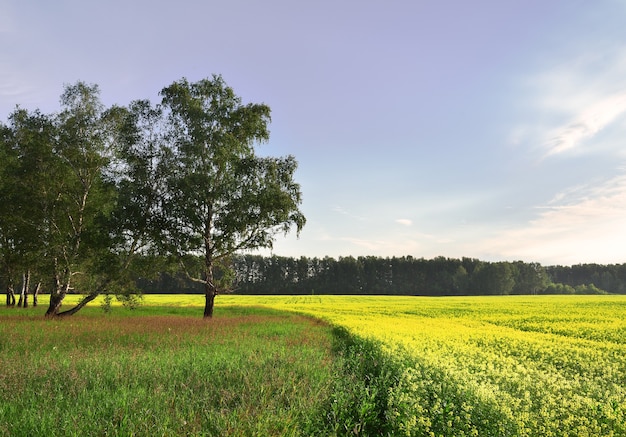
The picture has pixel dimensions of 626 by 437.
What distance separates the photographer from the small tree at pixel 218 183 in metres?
24.6

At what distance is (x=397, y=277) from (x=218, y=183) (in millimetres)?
106408

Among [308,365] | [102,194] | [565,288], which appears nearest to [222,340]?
[308,365]

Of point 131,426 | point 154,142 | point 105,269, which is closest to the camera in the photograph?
point 131,426

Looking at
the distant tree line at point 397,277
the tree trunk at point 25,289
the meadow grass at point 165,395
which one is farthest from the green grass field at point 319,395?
the distant tree line at point 397,277

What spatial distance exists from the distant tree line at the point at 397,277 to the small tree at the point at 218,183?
8763 centimetres

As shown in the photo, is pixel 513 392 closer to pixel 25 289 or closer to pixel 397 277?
pixel 25 289

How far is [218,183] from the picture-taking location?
2559cm

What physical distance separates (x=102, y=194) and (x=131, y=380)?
77.1 ft

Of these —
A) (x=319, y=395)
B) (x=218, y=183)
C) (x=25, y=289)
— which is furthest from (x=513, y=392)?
(x=25, y=289)

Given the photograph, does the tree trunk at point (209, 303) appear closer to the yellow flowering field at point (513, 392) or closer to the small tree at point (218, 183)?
the small tree at point (218, 183)

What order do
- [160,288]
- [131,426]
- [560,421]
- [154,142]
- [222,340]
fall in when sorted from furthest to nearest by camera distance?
1. [160,288]
2. [154,142]
3. [222,340]
4. [560,421]
5. [131,426]

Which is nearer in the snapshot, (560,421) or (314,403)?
(560,421)

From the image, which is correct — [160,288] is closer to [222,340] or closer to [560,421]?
[222,340]

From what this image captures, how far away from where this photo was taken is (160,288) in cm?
10625
